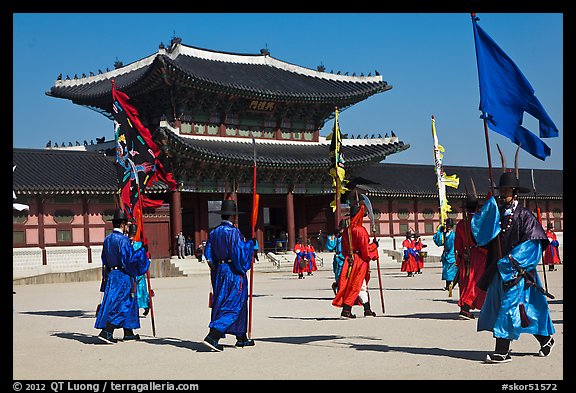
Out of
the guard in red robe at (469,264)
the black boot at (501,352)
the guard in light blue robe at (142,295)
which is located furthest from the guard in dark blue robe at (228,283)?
the guard in light blue robe at (142,295)

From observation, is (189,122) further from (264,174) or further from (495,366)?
(495,366)

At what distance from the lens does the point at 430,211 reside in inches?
1543

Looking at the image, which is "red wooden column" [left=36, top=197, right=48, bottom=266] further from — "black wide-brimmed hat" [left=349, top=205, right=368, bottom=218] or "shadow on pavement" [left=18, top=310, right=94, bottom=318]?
"black wide-brimmed hat" [left=349, top=205, right=368, bottom=218]

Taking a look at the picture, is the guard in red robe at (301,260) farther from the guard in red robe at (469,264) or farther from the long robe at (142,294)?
the guard in red robe at (469,264)

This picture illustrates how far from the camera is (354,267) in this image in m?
12.0

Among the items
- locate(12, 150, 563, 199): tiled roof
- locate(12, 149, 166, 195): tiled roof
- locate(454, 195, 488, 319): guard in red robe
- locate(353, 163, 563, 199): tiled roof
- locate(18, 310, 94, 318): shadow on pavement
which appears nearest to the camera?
locate(454, 195, 488, 319): guard in red robe

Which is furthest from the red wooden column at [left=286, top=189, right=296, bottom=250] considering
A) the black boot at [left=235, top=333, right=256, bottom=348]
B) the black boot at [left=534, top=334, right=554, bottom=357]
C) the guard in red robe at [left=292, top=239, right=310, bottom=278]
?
the black boot at [left=534, top=334, right=554, bottom=357]

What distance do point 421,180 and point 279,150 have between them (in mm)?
8624

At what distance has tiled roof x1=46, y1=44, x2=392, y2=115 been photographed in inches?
1264

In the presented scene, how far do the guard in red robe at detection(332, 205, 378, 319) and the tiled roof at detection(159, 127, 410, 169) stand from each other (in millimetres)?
18717

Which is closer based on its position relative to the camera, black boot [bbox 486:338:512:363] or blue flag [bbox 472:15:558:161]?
black boot [bbox 486:338:512:363]

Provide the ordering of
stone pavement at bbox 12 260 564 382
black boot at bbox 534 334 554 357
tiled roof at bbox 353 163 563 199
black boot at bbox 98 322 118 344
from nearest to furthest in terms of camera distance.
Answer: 1. stone pavement at bbox 12 260 564 382
2. black boot at bbox 534 334 554 357
3. black boot at bbox 98 322 118 344
4. tiled roof at bbox 353 163 563 199

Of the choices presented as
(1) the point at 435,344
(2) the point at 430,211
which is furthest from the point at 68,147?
(1) the point at 435,344

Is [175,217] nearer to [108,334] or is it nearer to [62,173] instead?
[62,173]
